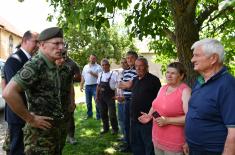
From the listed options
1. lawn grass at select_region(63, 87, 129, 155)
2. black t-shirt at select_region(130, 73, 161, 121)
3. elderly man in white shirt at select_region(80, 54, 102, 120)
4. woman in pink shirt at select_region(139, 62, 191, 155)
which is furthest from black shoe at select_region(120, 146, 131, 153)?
elderly man in white shirt at select_region(80, 54, 102, 120)

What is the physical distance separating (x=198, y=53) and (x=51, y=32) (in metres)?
1.43

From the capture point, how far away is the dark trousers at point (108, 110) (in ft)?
31.1

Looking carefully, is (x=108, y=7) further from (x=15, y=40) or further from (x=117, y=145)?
(x=15, y=40)

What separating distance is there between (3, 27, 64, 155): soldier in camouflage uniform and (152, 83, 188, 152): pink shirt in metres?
1.36

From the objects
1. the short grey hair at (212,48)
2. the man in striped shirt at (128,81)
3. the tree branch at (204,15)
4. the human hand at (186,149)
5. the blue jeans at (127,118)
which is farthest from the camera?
the blue jeans at (127,118)

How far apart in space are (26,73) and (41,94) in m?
0.28

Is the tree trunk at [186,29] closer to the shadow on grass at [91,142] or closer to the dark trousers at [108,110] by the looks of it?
the shadow on grass at [91,142]

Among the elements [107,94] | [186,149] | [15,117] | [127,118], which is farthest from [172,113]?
[107,94]

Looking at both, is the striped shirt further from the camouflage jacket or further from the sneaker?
the camouflage jacket

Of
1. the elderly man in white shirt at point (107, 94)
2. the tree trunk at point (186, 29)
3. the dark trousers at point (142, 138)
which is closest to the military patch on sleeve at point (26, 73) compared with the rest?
the dark trousers at point (142, 138)

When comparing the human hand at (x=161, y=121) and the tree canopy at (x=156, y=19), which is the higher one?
the tree canopy at (x=156, y=19)

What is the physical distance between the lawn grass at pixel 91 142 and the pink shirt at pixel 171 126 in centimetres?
308

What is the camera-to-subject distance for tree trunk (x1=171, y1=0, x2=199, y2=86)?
639cm

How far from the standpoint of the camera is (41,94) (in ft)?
12.7
